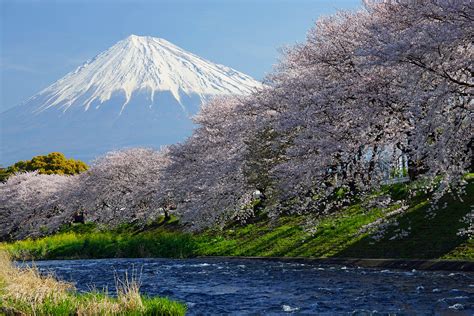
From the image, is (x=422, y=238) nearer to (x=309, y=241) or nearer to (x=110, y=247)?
(x=309, y=241)

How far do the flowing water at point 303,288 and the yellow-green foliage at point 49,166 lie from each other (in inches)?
2285

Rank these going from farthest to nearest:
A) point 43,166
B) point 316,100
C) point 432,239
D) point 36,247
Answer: point 43,166 < point 36,247 < point 316,100 < point 432,239

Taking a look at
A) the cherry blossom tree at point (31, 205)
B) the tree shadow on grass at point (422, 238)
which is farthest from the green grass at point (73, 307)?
the cherry blossom tree at point (31, 205)

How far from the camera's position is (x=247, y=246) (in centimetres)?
3030

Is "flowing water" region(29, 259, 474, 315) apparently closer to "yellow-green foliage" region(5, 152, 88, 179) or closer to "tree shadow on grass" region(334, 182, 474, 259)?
"tree shadow on grass" region(334, 182, 474, 259)

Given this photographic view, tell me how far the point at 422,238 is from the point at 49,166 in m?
68.5

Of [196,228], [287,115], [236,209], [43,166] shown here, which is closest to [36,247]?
[196,228]

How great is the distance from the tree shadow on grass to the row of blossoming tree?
133cm

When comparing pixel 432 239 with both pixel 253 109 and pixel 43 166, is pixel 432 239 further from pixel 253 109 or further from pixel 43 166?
pixel 43 166

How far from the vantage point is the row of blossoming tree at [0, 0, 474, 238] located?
Answer: 16.2 meters

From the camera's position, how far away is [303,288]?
18.2 m

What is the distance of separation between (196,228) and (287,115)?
1244cm

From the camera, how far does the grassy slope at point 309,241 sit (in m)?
22.3

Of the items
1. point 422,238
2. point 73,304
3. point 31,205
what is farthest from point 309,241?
point 31,205
